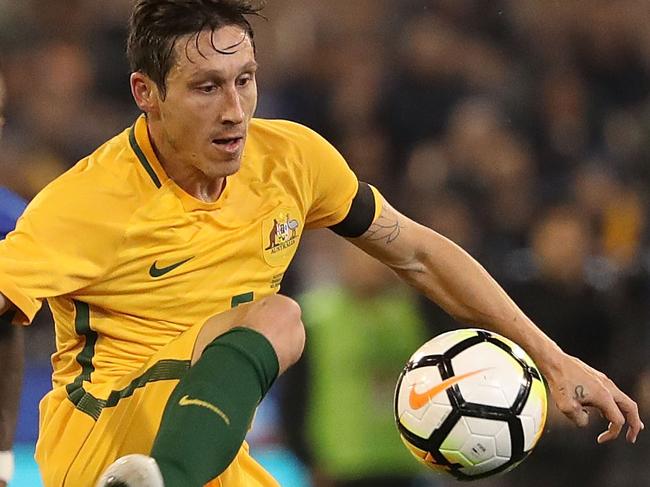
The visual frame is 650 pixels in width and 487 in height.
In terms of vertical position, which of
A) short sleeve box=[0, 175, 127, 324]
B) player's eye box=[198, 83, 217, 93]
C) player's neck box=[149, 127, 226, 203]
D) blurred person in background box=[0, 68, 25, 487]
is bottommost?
blurred person in background box=[0, 68, 25, 487]

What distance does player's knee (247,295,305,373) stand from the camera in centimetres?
328

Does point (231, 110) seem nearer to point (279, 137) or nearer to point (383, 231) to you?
point (279, 137)

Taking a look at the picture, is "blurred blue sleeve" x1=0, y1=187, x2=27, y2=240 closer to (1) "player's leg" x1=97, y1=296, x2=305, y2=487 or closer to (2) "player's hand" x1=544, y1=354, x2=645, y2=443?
(1) "player's leg" x1=97, y1=296, x2=305, y2=487

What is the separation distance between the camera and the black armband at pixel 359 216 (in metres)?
3.96

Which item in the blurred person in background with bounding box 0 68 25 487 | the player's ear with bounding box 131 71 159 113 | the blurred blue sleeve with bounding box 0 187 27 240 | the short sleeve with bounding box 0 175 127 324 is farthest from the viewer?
the blurred blue sleeve with bounding box 0 187 27 240

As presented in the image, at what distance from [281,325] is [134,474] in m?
0.58

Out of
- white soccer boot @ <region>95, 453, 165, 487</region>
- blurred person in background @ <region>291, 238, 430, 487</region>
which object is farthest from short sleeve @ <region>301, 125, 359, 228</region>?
blurred person in background @ <region>291, 238, 430, 487</region>

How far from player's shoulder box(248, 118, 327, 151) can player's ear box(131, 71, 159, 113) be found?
310 mm

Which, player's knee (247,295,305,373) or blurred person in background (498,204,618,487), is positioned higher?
player's knee (247,295,305,373)

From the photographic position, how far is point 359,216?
3.97m

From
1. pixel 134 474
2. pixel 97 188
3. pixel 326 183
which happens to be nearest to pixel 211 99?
pixel 97 188

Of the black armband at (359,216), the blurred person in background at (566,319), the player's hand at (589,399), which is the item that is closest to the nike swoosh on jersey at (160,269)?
the black armband at (359,216)

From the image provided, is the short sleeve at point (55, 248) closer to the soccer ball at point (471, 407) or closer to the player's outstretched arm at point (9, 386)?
the player's outstretched arm at point (9, 386)

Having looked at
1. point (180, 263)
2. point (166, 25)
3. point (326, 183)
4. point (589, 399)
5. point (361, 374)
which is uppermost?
point (166, 25)
